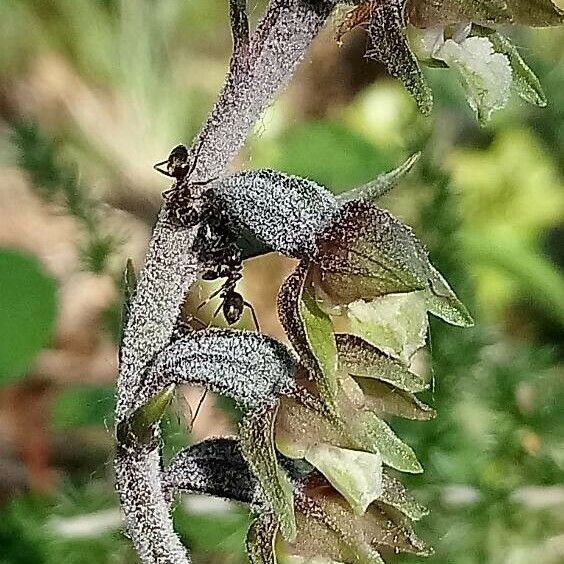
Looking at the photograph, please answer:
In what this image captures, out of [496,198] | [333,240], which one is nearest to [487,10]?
[333,240]

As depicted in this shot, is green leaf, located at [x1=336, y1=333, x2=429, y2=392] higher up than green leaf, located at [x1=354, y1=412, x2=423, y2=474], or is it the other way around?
green leaf, located at [x1=336, y1=333, x2=429, y2=392]

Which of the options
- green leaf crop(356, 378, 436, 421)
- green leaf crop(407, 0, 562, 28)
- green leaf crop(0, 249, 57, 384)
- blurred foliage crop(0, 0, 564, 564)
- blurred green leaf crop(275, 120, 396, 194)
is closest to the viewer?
green leaf crop(407, 0, 562, 28)

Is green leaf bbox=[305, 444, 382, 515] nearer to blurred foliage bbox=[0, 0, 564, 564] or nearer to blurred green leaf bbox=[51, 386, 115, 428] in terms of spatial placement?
blurred foliage bbox=[0, 0, 564, 564]

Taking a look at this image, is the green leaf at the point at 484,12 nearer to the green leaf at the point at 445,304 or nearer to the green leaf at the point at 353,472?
the green leaf at the point at 445,304

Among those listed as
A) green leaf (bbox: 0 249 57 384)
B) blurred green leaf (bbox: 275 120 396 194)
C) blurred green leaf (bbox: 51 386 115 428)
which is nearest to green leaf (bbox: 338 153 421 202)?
green leaf (bbox: 0 249 57 384)

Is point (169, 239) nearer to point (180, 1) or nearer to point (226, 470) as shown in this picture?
point (226, 470)

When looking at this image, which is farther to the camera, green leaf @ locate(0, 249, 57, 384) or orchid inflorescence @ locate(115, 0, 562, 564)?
green leaf @ locate(0, 249, 57, 384)

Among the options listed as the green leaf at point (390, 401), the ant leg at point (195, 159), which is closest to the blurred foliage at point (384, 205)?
the ant leg at point (195, 159)

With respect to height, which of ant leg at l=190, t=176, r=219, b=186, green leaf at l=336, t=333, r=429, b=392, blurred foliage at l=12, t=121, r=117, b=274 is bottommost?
green leaf at l=336, t=333, r=429, b=392

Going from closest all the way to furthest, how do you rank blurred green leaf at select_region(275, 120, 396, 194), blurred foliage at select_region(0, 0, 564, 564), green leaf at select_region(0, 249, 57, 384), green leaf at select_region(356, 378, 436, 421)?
1. green leaf at select_region(356, 378, 436, 421)
2. green leaf at select_region(0, 249, 57, 384)
3. blurred foliage at select_region(0, 0, 564, 564)
4. blurred green leaf at select_region(275, 120, 396, 194)
